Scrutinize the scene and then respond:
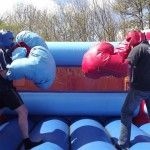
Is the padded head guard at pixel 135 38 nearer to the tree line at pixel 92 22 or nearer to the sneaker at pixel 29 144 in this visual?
the sneaker at pixel 29 144

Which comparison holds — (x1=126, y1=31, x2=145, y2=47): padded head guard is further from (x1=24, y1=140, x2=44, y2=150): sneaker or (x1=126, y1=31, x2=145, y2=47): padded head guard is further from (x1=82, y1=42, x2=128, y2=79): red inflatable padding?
(x1=24, y1=140, x2=44, y2=150): sneaker

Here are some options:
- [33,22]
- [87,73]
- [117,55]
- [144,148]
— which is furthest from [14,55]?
[33,22]

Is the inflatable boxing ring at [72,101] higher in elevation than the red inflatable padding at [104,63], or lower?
lower

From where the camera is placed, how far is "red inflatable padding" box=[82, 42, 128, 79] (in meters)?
2.70

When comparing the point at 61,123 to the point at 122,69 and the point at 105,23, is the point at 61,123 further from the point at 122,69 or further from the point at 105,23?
the point at 105,23

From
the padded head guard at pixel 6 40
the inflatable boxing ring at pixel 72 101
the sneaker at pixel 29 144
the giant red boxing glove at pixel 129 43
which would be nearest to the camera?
the sneaker at pixel 29 144

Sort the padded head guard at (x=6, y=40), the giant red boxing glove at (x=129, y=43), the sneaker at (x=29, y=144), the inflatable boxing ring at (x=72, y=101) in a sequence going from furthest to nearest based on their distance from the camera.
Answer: the inflatable boxing ring at (x=72, y=101) → the padded head guard at (x=6, y=40) → the giant red boxing glove at (x=129, y=43) → the sneaker at (x=29, y=144)

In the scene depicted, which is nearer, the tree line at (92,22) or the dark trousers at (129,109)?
the dark trousers at (129,109)

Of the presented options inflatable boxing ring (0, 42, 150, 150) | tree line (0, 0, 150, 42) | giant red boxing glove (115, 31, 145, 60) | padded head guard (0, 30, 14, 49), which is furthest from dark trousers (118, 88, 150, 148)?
→ tree line (0, 0, 150, 42)

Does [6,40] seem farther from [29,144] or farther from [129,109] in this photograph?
[129,109]

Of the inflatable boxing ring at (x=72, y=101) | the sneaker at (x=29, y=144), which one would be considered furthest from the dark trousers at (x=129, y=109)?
the sneaker at (x=29, y=144)

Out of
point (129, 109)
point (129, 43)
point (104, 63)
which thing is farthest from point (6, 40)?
point (129, 109)

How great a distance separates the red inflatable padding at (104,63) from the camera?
2701 mm

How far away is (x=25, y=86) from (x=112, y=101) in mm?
1051
